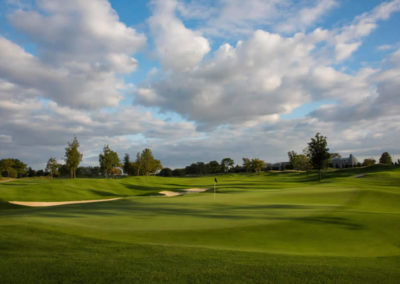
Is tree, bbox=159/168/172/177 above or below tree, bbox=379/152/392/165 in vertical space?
below

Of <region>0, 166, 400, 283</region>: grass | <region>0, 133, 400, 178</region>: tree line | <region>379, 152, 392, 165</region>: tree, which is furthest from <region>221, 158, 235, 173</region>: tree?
<region>0, 166, 400, 283</region>: grass

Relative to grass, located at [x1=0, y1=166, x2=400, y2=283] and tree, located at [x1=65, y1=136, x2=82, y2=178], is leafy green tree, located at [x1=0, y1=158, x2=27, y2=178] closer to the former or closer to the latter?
tree, located at [x1=65, y1=136, x2=82, y2=178]

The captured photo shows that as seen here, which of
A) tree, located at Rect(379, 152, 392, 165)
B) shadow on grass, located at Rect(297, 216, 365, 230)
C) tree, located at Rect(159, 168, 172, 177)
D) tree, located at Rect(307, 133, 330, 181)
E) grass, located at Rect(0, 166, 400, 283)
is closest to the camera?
grass, located at Rect(0, 166, 400, 283)

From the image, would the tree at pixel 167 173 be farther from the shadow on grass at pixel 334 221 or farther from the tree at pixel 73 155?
the shadow on grass at pixel 334 221

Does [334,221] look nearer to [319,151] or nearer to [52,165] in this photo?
[319,151]

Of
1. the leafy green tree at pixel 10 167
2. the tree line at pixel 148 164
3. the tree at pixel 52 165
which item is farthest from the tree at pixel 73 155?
the leafy green tree at pixel 10 167

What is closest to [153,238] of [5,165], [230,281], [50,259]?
[50,259]

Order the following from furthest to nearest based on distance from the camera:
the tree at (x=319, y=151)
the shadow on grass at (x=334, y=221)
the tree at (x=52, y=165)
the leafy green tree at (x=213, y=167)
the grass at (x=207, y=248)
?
1. the leafy green tree at (x=213, y=167)
2. the tree at (x=52, y=165)
3. the tree at (x=319, y=151)
4. the shadow on grass at (x=334, y=221)
5. the grass at (x=207, y=248)

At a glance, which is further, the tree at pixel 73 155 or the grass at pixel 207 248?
the tree at pixel 73 155

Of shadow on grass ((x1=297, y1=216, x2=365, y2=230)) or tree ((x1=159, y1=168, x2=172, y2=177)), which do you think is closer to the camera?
shadow on grass ((x1=297, y1=216, x2=365, y2=230))

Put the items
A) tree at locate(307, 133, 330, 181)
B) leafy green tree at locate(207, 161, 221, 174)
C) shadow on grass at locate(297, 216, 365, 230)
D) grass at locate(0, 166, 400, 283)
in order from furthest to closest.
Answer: leafy green tree at locate(207, 161, 221, 174)
tree at locate(307, 133, 330, 181)
shadow on grass at locate(297, 216, 365, 230)
grass at locate(0, 166, 400, 283)

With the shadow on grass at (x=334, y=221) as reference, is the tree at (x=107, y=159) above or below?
above

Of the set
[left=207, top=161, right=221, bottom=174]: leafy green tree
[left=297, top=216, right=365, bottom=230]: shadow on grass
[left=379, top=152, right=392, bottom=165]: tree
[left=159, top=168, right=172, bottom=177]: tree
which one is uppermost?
[left=379, top=152, right=392, bottom=165]: tree

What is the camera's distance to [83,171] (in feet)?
495
